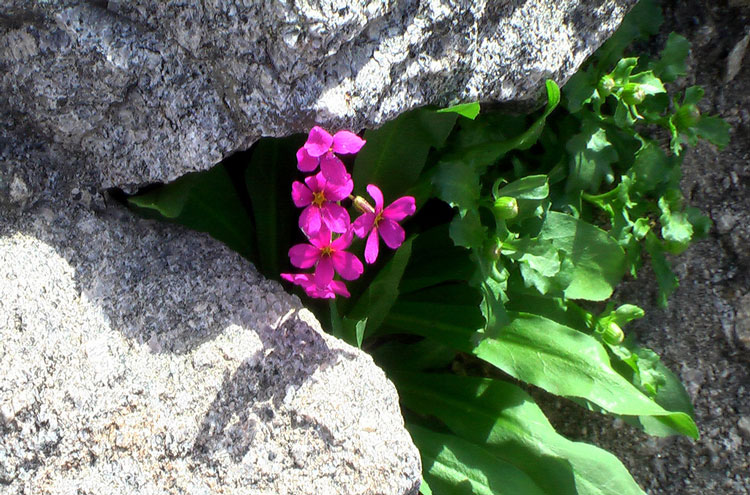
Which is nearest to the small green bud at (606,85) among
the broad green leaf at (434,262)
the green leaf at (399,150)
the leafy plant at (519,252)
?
the leafy plant at (519,252)

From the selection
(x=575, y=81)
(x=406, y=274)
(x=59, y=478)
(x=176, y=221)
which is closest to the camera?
(x=59, y=478)

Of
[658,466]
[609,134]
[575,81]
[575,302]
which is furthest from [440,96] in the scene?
[658,466]

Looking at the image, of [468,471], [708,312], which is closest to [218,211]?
[468,471]

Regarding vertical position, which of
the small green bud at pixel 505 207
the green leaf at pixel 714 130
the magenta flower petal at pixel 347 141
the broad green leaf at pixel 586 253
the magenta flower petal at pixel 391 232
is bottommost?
the broad green leaf at pixel 586 253

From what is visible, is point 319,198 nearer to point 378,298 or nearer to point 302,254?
point 302,254

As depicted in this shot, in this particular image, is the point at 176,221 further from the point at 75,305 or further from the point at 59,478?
the point at 59,478

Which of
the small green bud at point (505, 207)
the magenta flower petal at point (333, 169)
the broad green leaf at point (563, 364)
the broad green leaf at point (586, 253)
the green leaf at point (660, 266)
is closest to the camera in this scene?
the magenta flower petal at point (333, 169)

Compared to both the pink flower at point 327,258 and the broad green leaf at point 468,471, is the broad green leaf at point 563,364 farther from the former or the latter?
the pink flower at point 327,258

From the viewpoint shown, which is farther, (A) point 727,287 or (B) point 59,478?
(A) point 727,287
